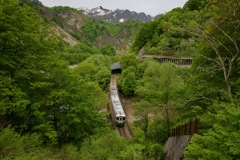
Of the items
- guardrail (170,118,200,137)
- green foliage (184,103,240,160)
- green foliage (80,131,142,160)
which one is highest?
green foliage (184,103,240,160)

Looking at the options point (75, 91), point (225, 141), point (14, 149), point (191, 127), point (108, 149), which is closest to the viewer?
point (225, 141)

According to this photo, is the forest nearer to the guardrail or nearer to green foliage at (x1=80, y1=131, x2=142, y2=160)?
green foliage at (x1=80, y1=131, x2=142, y2=160)

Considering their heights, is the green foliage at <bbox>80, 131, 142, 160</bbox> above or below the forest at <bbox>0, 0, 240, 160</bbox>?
below

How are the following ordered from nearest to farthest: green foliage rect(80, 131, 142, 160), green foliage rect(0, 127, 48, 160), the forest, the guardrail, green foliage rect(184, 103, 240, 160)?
green foliage rect(184, 103, 240, 160) → green foliage rect(0, 127, 48, 160) → the forest → the guardrail → green foliage rect(80, 131, 142, 160)

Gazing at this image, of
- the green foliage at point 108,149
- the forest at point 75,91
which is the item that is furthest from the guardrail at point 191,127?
the green foliage at point 108,149

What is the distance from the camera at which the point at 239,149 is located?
5.65 meters

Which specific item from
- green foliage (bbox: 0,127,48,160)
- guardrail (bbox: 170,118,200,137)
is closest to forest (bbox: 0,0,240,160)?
green foliage (bbox: 0,127,48,160)

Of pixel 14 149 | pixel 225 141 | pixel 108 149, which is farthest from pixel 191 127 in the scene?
pixel 14 149

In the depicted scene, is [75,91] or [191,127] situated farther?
[75,91]

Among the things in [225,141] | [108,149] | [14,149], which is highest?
[225,141]

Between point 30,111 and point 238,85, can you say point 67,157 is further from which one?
point 238,85

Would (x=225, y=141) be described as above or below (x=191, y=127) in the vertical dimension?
above

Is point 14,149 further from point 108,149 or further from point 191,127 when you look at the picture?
point 191,127

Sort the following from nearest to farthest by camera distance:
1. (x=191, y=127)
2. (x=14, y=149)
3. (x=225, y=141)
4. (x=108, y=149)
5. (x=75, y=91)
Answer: (x=225, y=141) → (x=14, y=149) → (x=191, y=127) → (x=108, y=149) → (x=75, y=91)
